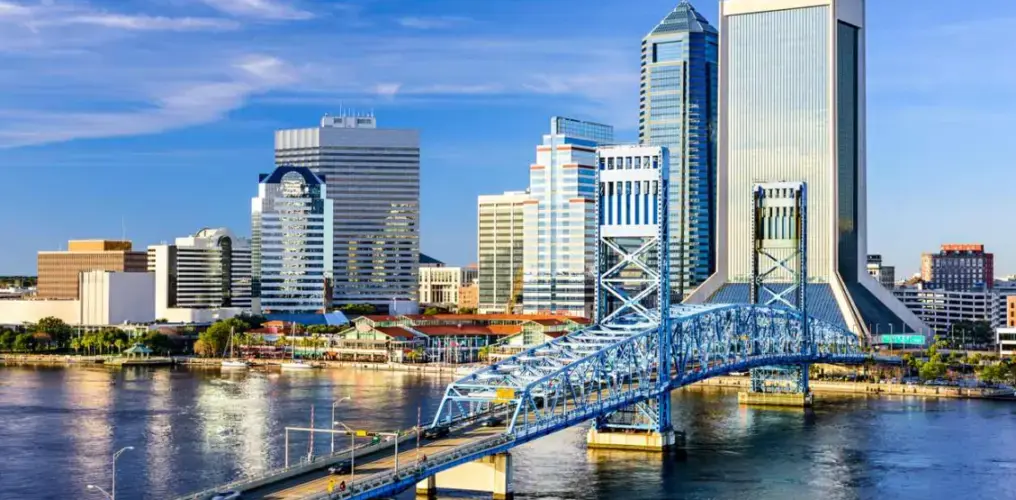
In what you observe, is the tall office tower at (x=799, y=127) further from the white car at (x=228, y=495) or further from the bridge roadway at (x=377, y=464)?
the white car at (x=228, y=495)

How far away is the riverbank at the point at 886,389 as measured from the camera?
140m

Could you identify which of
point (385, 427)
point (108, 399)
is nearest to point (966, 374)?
point (385, 427)

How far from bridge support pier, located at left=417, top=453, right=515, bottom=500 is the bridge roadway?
152 cm

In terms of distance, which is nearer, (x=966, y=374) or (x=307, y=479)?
(x=307, y=479)

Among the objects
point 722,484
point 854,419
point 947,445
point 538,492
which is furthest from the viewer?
point 854,419

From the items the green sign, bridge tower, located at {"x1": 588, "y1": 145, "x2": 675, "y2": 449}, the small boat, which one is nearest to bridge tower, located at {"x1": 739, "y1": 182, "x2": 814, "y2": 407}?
the green sign

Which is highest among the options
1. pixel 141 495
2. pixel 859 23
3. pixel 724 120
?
pixel 859 23

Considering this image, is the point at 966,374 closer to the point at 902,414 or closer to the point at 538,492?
the point at 902,414

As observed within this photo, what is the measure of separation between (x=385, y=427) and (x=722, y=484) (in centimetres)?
3314

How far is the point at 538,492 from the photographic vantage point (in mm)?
75375

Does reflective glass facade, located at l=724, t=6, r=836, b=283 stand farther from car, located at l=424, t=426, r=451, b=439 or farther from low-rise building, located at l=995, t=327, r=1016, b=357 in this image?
car, located at l=424, t=426, r=451, b=439

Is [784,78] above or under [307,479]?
above

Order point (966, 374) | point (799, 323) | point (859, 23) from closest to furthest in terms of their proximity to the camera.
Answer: point (799, 323) → point (966, 374) → point (859, 23)

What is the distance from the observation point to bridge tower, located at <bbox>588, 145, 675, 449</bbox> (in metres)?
92.4
